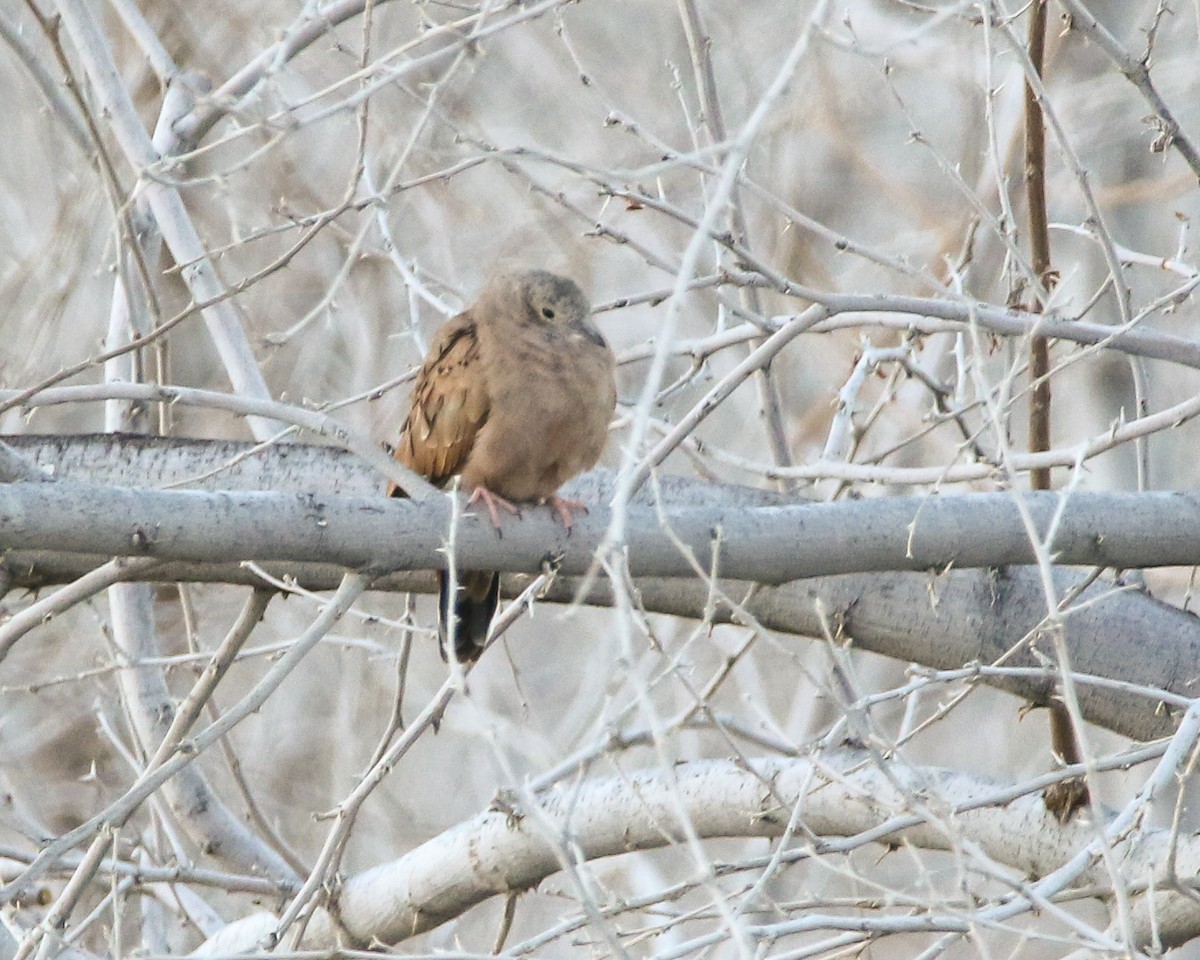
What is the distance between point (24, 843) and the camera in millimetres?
8047

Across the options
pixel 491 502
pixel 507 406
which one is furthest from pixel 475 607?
pixel 507 406

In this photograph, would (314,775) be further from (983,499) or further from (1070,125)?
(983,499)

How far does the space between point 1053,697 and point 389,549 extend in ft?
5.62

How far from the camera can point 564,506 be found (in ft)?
12.6

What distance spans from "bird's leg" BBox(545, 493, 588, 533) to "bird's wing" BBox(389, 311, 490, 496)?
1.06 ft

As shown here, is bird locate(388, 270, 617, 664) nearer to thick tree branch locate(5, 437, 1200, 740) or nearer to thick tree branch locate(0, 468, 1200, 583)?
thick tree branch locate(5, 437, 1200, 740)

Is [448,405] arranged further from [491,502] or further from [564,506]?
[564,506]

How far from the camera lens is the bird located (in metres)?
4.04

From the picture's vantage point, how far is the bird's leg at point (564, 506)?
3629 millimetres

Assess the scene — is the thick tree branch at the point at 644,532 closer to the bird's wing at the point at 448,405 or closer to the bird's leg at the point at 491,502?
the bird's leg at the point at 491,502

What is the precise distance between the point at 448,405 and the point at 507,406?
20cm

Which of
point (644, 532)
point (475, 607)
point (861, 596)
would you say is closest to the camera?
point (644, 532)

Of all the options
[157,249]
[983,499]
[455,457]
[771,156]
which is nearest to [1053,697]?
[983,499]

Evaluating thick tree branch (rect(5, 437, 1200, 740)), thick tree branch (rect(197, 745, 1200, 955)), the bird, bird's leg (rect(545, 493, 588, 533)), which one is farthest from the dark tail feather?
thick tree branch (rect(197, 745, 1200, 955))
